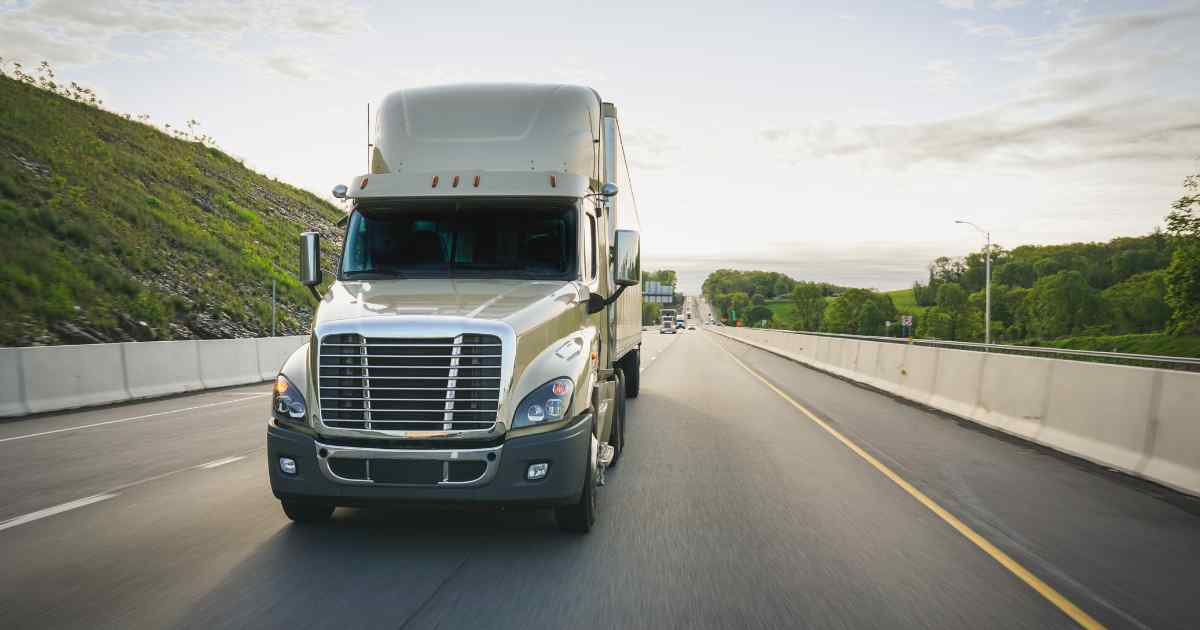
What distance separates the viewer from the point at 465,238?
722cm

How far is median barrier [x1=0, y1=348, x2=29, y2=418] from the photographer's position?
1338 centimetres

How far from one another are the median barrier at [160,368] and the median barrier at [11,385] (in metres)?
2.39

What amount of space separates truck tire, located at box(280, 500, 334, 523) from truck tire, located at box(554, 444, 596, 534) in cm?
171

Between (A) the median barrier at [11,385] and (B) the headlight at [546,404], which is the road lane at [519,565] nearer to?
(B) the headlight at [546,404]

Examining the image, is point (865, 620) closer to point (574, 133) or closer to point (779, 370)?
point (574, 133)

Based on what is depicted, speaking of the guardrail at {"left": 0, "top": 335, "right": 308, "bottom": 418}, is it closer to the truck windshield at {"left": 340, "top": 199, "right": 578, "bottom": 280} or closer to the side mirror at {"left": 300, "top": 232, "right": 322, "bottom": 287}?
the side mirror at {"left": 300, "top": 232, "right": 322, "bottom": 287}

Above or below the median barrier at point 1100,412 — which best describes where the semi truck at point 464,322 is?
above

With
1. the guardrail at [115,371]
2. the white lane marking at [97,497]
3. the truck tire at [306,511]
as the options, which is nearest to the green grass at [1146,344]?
the guardrail at [115,371]

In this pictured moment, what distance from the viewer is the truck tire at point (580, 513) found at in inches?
247

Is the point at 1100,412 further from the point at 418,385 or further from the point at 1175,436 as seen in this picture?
the point at 418,385

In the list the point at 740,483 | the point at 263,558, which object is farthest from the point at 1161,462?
the point at 263,558

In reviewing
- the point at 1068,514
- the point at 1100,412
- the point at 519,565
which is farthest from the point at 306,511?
the point at 1100,412

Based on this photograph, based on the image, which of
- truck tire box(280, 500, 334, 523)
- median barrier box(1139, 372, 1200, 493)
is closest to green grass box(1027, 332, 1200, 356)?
median barrier box(1139, 372, 1200, 493)

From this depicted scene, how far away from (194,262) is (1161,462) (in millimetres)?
34603
